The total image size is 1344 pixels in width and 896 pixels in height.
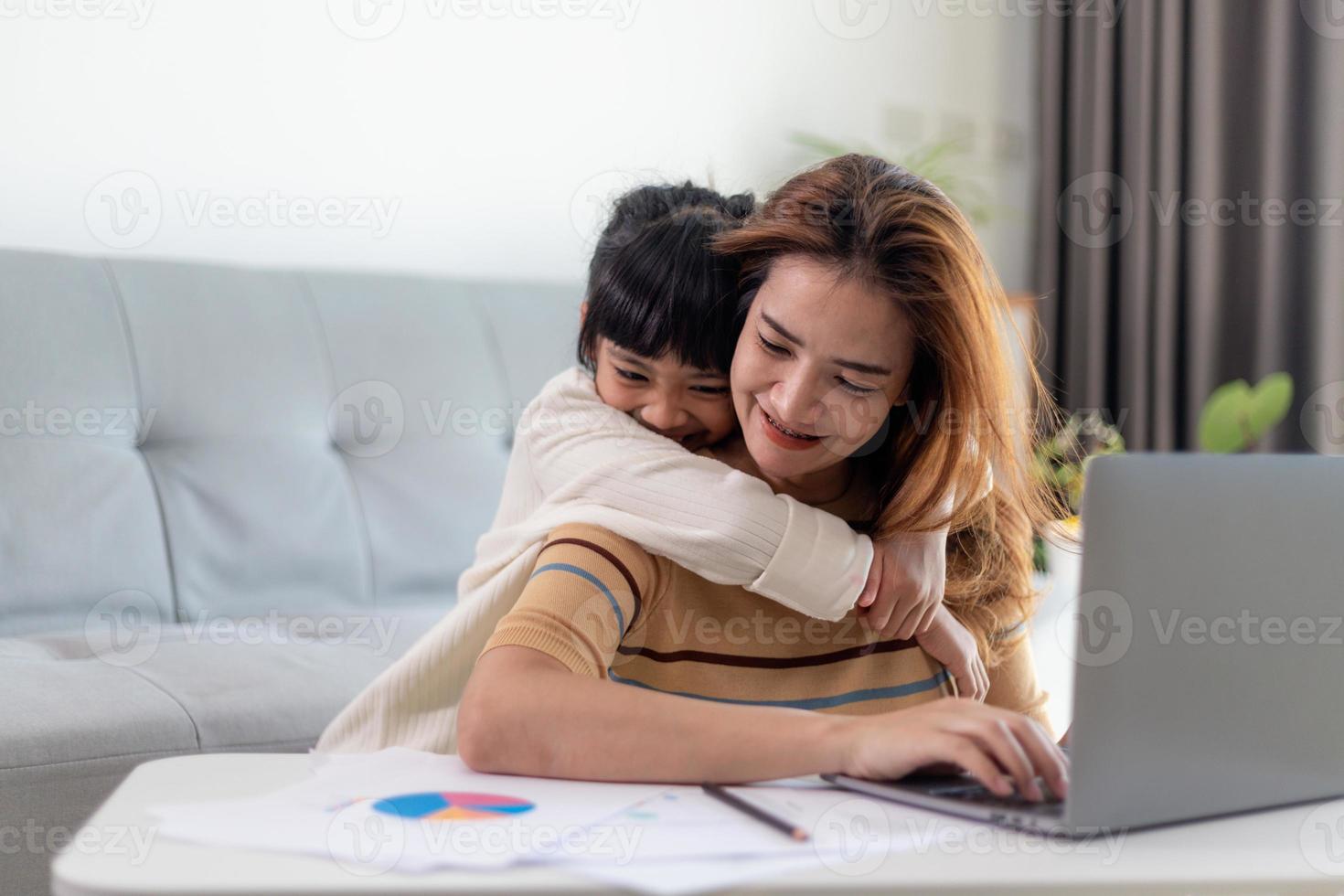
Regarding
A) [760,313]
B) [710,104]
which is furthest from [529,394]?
[760,313]

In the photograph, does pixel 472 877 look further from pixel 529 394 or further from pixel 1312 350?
pixel 1312 350

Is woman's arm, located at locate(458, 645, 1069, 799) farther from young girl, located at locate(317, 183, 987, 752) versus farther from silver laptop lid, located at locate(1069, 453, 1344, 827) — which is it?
young girl, located at locate(317, 183, 987, 752)

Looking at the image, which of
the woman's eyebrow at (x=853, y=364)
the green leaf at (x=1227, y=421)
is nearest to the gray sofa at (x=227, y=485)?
the woman's eyebrow at (x=853, y=364)

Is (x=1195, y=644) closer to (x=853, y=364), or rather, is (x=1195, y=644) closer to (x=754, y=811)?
(x=754, y=811)

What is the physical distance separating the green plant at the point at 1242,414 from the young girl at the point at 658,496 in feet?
5.21

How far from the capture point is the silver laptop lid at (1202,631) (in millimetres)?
636

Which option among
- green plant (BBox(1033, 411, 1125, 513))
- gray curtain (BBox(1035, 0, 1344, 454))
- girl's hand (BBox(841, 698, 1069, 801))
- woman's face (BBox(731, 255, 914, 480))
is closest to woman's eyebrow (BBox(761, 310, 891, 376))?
woman's face (BBox(731, 255, 914, 480))

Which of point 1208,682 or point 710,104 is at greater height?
point 710,104

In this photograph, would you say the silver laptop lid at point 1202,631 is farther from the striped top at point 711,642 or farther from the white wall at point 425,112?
the white wall at point 425,112

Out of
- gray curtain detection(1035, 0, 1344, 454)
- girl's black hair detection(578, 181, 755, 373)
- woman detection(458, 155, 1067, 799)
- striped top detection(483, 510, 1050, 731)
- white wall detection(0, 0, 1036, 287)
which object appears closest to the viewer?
woman detection(458, 155, 1067, 799)

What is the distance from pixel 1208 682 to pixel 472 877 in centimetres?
40

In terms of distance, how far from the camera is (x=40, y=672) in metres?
1.49

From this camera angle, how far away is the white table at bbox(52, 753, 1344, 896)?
556 millimetres

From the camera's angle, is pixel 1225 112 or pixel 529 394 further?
pixel 1225 112
